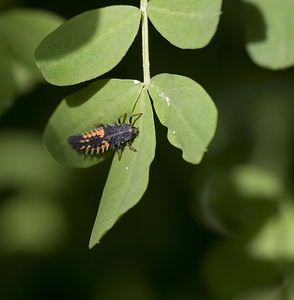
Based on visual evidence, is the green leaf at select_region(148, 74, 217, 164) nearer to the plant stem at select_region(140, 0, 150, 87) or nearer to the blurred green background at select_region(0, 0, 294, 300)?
the plant stem at select_region(140, 0, 150, 87)

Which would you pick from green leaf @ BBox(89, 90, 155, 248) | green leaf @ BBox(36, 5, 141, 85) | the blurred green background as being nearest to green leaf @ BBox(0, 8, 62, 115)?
the blurred green background

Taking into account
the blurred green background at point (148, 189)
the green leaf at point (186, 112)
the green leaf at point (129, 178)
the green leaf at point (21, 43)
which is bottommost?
the blurred green background at point (148, 189)

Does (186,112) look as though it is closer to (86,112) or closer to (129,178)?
(129,178)

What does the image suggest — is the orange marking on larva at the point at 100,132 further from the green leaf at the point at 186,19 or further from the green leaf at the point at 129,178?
the green leaf at the point at 186,19

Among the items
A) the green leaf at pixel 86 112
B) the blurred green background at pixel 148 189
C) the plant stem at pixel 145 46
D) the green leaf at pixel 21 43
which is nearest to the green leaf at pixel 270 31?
the plant stem at pixel 145 46

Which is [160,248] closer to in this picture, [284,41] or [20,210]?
[20,210]
